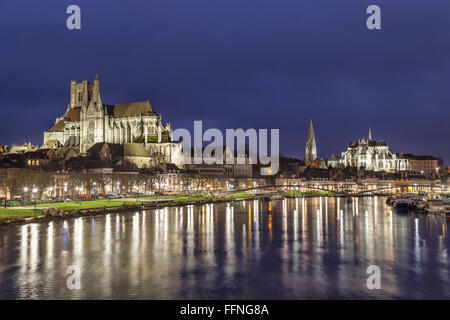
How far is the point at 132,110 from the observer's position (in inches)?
5261

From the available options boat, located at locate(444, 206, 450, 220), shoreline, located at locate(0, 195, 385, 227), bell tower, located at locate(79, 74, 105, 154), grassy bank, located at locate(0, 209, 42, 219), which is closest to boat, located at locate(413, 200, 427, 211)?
boat, located at locate(444, 206, 450, 220)

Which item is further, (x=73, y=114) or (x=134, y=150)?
(x=73, y=114)

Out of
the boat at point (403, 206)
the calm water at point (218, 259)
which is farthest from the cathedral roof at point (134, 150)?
the boat at point (403, 206)

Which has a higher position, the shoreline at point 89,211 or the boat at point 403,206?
the shoreline at point 89,211

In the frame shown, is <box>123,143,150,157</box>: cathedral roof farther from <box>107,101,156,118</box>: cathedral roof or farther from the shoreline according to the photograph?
the shoreline

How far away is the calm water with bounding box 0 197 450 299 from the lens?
23094mm

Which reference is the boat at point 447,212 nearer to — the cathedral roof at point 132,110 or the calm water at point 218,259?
the calm water at point 218,259

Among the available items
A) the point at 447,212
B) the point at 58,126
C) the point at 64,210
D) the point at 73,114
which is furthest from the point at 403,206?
the point at 58,126

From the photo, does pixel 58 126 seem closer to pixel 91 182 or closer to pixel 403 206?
pixel 91 182

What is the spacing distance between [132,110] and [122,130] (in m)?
6.53

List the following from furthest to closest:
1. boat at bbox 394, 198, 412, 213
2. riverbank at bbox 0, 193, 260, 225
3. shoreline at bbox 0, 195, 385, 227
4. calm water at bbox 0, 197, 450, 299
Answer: boat at bbox 394, 198, 412, 213 → riverbank at bbox 0, 193, 260, 225 → shoreline at bbox 0, 195, 385, 227 → calm water at bbox 0, 197, 450, 299

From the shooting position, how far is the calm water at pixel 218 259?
23.1 meters
